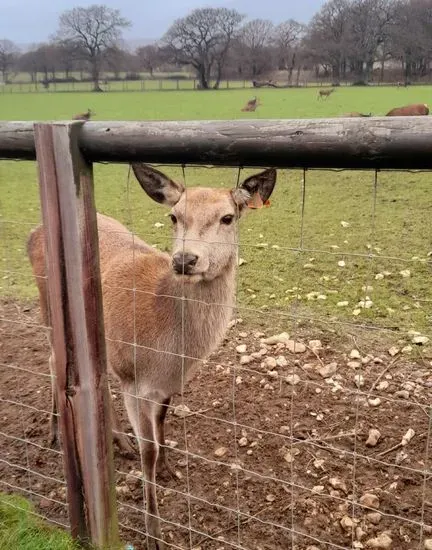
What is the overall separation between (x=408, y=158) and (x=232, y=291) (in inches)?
65.2

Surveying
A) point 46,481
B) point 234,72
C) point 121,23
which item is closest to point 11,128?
point 46,481

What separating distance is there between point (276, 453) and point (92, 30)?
110m

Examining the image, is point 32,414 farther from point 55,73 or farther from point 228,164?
point 55,73

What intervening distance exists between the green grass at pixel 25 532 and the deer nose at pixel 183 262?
134 cm

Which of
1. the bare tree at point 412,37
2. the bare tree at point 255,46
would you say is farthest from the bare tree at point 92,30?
the bare tree at point 412,37

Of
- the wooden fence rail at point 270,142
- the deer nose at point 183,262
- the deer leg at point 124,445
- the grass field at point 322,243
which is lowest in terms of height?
the deer leg at point 124,445

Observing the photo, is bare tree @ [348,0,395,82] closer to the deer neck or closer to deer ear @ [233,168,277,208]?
the deer neck

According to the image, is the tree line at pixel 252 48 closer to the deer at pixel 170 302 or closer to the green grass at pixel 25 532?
the deer at pixel 170 302

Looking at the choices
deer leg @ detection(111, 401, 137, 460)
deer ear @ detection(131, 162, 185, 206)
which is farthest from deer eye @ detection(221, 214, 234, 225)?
deer leg @ detection(111, 401, 137, 460)

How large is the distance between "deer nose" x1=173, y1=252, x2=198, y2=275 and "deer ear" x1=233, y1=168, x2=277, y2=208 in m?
0.36

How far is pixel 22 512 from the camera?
2.92 m

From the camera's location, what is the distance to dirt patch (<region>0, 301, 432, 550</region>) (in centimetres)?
299

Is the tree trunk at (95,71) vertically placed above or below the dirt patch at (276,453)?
above

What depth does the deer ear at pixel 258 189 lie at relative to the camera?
261cm
